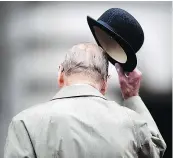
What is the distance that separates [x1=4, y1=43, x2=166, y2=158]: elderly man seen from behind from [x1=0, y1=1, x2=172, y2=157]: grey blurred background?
2.00 metres

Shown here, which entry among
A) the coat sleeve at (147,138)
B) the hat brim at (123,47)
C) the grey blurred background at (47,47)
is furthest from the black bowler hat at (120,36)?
the grey blurred background at (47,47)

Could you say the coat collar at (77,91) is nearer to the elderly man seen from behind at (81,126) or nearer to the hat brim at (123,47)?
the elderly man seen from behind at (81,126)

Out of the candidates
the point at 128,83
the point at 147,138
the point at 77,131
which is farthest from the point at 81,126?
the point at 128,83

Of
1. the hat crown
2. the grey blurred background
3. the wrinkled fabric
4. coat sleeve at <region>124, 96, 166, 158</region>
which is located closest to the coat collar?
the wrinkled fabric

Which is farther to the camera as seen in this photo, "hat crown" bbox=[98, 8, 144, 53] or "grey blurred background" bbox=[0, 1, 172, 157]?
"grey blurred background" bbox=[0, 1, 172, 157]

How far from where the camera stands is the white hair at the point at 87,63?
1.95 meters

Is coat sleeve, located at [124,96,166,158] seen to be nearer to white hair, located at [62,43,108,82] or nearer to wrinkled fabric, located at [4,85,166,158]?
wrinkled fabric, located at [4,85,166,158]

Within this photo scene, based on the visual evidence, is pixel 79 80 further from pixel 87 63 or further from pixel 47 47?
pixel 47 47

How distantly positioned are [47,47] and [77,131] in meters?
2.25

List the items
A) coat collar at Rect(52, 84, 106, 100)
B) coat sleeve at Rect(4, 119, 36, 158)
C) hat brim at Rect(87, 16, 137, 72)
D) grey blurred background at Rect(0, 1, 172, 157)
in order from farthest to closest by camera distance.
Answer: grey blurred background at Rect(0, 1, 172, 157), hat brim at Rect(87, 16, 137, 72), coat collar at Rect(52, 84, 106, 100), coat sleeve at Rect(4, 119, 36, 158)

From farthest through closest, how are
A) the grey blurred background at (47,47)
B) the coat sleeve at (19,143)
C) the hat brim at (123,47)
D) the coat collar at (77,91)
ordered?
1. the grey blurred background at (47,47)
2. the hat brim at (123,47)
3. the coat collar at (77,91)
4. the coat sleeve at (19,143)

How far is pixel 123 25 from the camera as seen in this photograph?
2117 millimetres

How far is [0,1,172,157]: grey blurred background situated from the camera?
3.97m

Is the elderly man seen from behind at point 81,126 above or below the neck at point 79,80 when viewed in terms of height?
below
